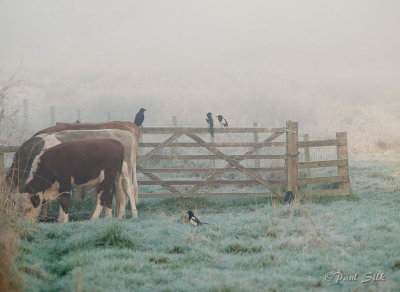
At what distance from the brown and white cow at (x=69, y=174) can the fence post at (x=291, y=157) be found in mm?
3805

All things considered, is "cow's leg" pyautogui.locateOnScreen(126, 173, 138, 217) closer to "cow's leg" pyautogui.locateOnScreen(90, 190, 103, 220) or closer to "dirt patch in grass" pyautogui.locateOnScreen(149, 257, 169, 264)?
"cow's leg" pyautogui.locateOnScreen(90, 190, 103, 220)

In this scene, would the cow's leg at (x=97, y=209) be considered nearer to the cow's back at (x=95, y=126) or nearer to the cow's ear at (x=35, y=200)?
the cow's ear at (x=35, y=200)

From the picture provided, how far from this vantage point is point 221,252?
7918mm

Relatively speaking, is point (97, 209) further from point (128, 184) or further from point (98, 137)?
point (98, 137)

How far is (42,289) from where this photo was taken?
21.0 feet

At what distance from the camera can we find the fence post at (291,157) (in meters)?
12.6

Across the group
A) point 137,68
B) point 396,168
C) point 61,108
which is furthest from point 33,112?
point 396,168

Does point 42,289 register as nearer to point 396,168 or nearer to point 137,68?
point 396,168

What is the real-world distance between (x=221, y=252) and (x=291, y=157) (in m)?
5.22

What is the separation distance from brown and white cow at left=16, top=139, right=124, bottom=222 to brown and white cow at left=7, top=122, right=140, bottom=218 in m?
0.39

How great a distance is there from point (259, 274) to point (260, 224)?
268cm

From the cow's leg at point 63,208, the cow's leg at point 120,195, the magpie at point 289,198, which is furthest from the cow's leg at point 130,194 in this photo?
the magpie at point 289,198

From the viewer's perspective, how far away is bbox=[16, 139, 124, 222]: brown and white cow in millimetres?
10641

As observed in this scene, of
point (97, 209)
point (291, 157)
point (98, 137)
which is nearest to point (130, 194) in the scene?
point (97, 209)
